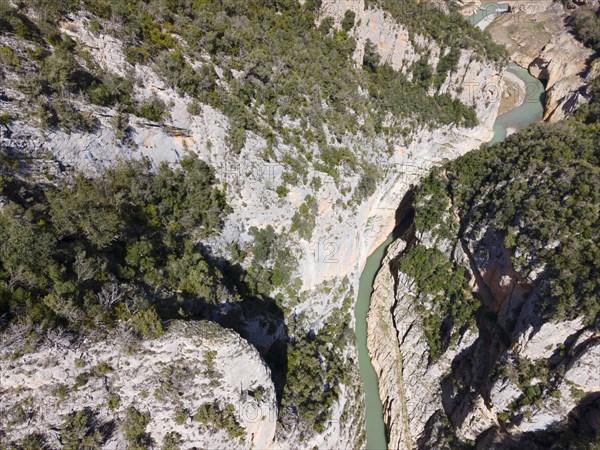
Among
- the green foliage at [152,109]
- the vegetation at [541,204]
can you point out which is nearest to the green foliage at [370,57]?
the vegetation at [541,204]

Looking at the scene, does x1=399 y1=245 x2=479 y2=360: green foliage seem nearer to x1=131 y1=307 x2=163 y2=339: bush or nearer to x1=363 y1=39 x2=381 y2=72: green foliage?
x1=363 y1=39 x2=381 y2=72: green foliage

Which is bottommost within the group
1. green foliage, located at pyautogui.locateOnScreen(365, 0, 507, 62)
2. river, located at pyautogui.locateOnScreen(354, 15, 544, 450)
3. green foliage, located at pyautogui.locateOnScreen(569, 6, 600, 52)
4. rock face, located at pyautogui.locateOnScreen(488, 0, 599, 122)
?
river, located at pyautogui.locateOnScreen(354, 15, 544, 450)

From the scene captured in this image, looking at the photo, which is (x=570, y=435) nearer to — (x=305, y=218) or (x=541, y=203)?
(x=541, y=203)

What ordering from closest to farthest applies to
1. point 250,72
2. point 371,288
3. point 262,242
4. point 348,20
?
point 262,242
point 250,72
point 348,20
point 371,288

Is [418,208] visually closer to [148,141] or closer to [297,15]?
[297,15]

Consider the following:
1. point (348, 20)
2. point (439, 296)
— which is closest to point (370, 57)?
point (348, 20)

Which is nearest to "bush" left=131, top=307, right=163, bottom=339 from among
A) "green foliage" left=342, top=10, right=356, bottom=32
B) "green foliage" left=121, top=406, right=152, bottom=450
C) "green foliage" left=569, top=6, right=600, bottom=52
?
"green foliage" left=121, top=406, right=152, bottom=450
